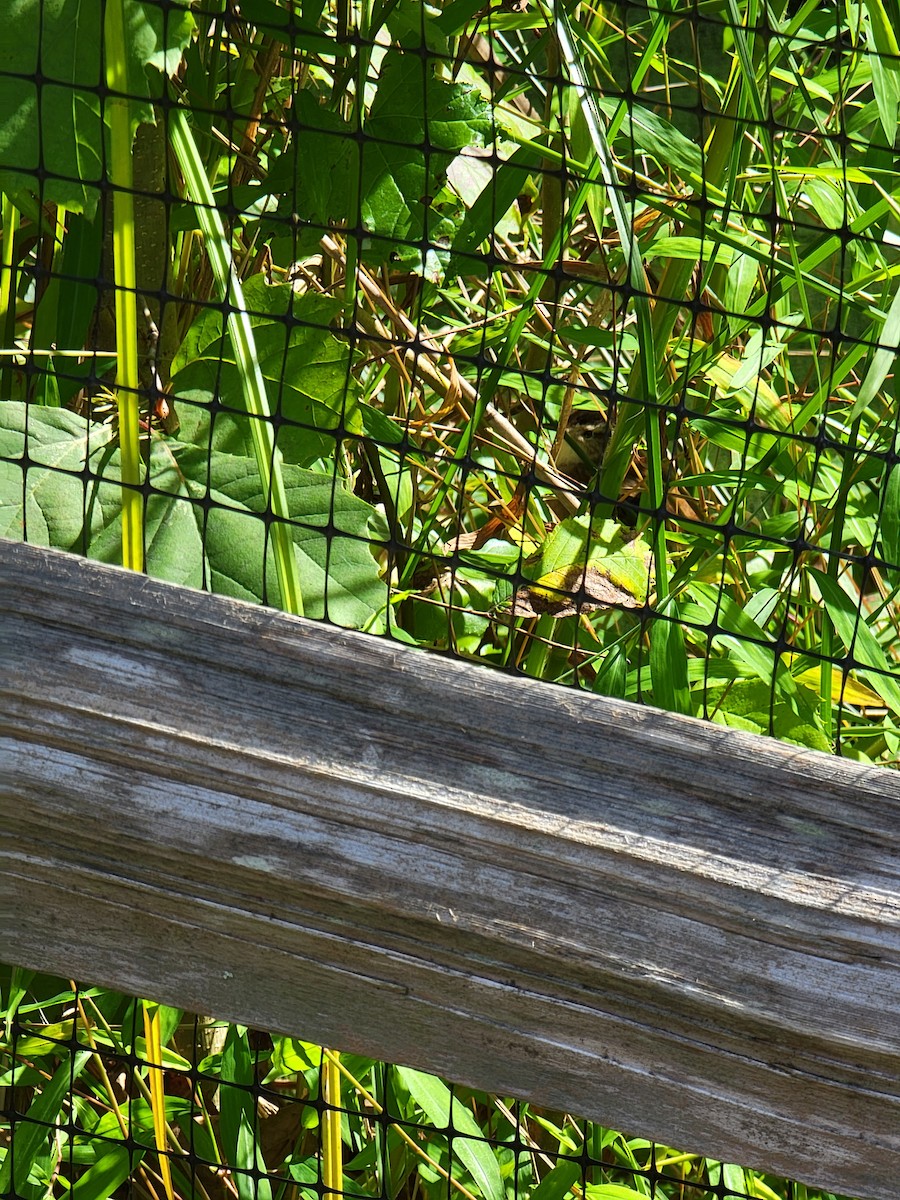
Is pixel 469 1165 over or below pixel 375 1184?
over

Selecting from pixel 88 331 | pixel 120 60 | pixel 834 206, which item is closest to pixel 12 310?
pixel 88 331

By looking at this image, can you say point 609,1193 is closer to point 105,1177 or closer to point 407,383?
point 105,1177

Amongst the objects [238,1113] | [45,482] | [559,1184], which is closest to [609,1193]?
[559,1184]

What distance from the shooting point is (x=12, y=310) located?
96 cm

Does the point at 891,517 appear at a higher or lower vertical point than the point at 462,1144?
higher

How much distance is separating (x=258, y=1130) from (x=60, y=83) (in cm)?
81

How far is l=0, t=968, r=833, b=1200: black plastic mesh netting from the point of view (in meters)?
0.93

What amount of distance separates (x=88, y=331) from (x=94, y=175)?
0.29m

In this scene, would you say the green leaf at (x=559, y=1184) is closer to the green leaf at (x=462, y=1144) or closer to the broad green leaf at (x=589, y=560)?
the green leaf at (x=462, y=1144)

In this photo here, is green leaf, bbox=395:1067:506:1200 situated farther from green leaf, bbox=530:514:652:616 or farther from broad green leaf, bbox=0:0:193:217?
broad green leaf, bbox=0:0:193:217

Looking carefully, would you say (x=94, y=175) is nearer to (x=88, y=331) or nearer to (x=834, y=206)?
(x=88, y=331)

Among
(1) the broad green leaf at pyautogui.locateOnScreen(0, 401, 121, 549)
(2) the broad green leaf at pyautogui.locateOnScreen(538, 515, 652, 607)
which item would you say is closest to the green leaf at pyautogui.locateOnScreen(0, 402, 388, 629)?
(1) the broad green leaf at pyautogui.locateOnScreen(0, 401, 121, 549)

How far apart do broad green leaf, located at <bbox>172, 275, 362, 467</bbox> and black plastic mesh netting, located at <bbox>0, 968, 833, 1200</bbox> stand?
0.42 meters

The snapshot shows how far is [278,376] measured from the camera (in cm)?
101
